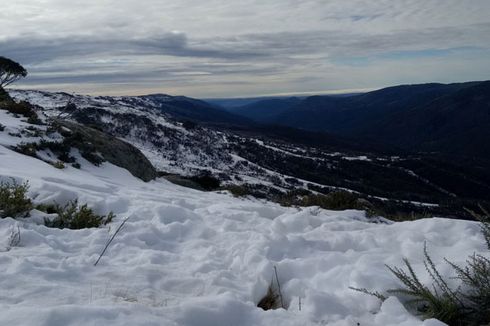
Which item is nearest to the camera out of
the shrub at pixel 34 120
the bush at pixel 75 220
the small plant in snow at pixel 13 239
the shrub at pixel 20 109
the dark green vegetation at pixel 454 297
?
the dark green vegetation at pixel 454 297

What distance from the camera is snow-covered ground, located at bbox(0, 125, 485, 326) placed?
10.9 ft

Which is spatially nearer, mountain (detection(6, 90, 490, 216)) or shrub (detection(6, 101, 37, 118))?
shrub (detection(6, 101, 37, 118))

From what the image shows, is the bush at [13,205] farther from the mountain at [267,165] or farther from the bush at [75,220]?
the mountain at [267,165]

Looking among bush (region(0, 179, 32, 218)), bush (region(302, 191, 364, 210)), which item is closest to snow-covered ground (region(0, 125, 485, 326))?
bush (region(0, 179, 32, 218))

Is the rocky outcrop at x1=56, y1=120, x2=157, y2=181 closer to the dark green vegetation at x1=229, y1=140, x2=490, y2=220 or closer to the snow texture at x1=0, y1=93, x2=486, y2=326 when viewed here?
the snow texture at x1=0, y1=93, x2=486, y2=326

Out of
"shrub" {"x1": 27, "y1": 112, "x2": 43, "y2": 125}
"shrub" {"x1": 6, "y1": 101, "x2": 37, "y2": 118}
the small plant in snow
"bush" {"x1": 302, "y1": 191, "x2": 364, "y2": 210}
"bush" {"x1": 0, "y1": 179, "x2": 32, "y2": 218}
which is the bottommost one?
"bush" {"x1": 302, "y1": 191, "x2": 364, "y2": 210}

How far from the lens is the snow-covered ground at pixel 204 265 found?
3.31 meters

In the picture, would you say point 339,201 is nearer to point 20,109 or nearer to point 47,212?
point 47,212

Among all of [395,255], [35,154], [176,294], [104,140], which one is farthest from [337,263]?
[104,140]

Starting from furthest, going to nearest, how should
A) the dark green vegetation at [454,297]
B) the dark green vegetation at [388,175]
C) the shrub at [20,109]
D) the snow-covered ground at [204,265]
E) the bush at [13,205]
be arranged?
the dark green vegetation at [388,175]
the shrub at [20,109]
the bush at [13,205]
the dark green vegetation at [454,297]
the snow-covered ground at [204,265]

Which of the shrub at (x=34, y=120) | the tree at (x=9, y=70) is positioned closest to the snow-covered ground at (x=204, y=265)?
the shrub at (x=34, y=120)

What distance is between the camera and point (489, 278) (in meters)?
3.78

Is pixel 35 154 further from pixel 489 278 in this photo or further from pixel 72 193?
pixel 489 278

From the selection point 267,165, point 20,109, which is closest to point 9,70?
point 20,109
